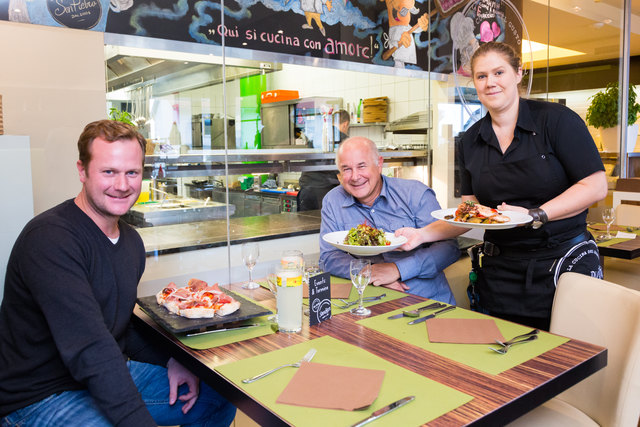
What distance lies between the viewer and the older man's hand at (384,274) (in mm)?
2184

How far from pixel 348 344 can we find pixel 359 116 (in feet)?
10.4

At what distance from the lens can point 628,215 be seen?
14.7 ft

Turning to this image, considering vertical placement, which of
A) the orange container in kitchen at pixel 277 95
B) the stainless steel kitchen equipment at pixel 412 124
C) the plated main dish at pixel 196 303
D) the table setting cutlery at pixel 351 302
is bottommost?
the table setting cutlery at pixel 351 302

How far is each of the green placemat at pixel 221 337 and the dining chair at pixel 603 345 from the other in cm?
87

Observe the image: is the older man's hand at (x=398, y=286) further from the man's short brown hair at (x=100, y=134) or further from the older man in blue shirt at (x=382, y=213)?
the man's short brown hair at (x=100, y=134)

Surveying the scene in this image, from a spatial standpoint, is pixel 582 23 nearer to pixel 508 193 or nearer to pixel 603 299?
pixel 508 193

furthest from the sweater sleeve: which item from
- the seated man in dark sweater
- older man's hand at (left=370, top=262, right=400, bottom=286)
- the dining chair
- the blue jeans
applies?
the dining chair

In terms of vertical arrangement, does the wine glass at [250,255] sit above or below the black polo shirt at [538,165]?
below

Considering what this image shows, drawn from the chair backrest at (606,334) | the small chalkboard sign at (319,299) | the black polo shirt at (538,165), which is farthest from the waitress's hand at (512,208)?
the small chalkboard sign at (319,299)

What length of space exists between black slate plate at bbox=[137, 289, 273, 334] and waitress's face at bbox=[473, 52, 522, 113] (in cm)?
124

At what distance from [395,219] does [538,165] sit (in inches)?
27.7

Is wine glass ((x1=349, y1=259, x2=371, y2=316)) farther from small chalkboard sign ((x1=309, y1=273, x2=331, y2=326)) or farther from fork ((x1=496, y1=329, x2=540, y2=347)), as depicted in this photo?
fork ((x1=496, y1=329, x2=540, y2=347))

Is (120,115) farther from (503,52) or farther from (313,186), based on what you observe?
(503,52)

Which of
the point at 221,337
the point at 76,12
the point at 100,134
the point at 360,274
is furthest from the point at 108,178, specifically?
the point at 76,12
